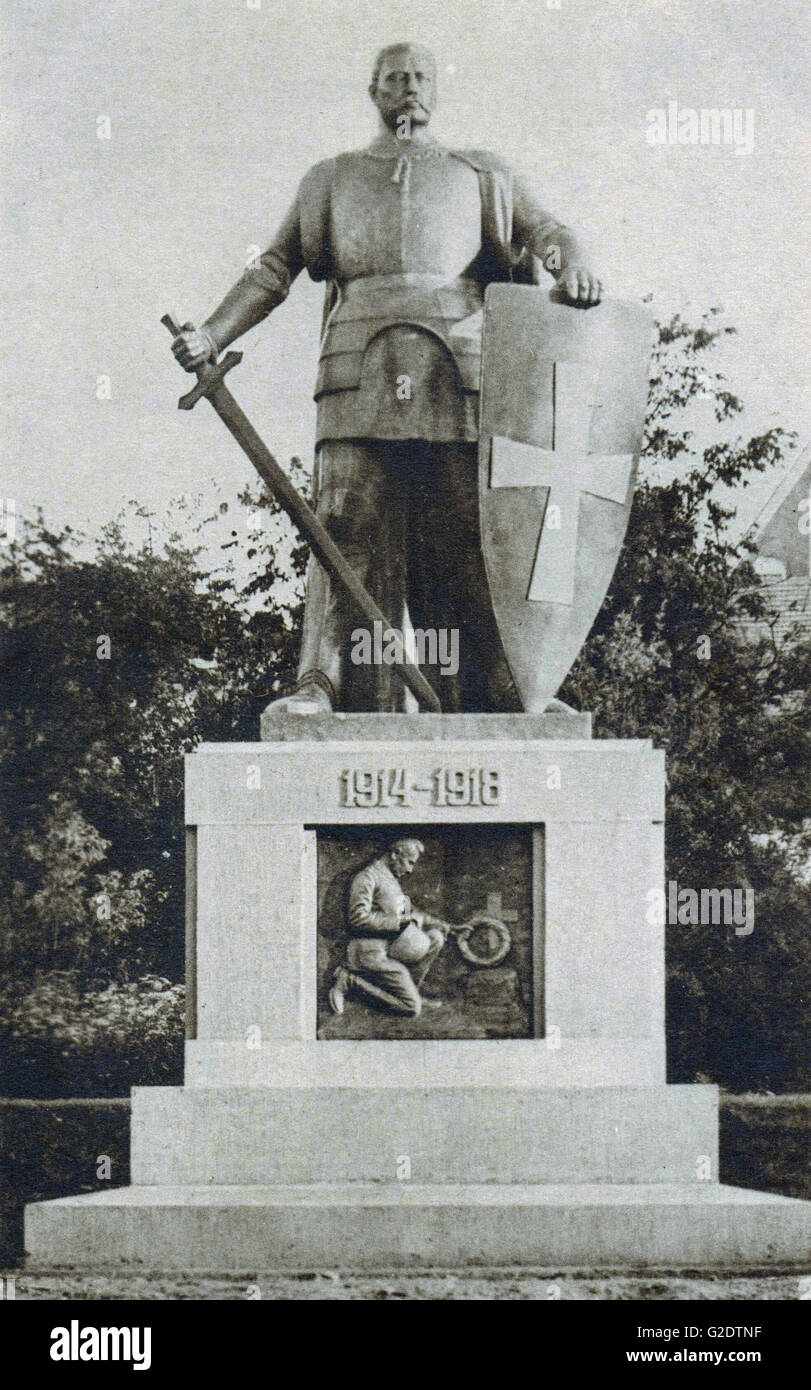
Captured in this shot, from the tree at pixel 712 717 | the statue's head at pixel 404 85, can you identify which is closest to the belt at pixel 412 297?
the statue's head at pixel 404 85

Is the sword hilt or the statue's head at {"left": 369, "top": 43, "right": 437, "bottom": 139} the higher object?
the statue's head at {"left": 369, "top": 43, "right": 437, "bottom": 139}

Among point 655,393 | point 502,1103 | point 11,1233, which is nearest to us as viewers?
point 502,1103

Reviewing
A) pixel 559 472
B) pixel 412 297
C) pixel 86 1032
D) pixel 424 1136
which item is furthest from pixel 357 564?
pixel 86 1032

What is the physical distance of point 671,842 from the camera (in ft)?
55.7

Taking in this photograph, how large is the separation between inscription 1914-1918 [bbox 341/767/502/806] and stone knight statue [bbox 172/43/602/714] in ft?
1.89

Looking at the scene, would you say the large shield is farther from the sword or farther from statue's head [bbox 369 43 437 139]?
statue's head [bbox 369 43 437 139]

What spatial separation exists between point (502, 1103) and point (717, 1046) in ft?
26.4

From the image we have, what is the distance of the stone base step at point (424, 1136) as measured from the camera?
30.1 ft

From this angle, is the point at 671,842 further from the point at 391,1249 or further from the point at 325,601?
the point at 391,1249

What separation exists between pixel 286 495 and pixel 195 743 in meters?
7.61

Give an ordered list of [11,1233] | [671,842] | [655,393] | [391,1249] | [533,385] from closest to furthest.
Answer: [391,1249]
[533,385]
[11,1233]
[671,842]
[655,393]

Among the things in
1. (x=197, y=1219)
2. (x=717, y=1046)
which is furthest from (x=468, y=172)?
(x=717, y=1046)

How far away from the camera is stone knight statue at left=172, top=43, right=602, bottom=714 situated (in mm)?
10180

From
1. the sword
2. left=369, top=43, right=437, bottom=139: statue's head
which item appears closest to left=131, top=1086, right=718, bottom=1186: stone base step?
the sword
